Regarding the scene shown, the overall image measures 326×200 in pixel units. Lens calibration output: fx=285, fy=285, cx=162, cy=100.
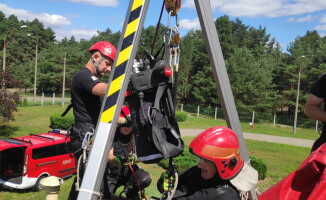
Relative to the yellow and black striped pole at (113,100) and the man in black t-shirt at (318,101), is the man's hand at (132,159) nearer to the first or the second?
the yellow and black striped pole at (113,100)

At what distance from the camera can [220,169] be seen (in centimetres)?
234

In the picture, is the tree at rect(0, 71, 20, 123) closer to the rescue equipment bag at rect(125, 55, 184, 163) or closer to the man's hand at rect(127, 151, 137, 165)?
the man's hand at rect(127, 151, 137, 165)

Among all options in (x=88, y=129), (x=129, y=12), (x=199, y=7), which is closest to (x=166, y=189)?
(x=88, y=129)

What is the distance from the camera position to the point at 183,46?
167ft

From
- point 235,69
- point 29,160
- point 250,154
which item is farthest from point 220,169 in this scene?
point 235,69

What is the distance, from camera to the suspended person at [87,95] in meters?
3.13

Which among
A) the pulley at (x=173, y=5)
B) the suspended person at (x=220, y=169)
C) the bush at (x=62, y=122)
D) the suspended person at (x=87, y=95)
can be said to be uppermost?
the pulley at (x=173, y=5)

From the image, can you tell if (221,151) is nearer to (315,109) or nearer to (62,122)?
(315,109)

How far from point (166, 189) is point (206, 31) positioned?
1.51 meters

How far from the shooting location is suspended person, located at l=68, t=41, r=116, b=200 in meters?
3.13

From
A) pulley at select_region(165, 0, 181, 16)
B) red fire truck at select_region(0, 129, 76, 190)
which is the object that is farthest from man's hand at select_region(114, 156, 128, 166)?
red fire truck at select_region(0, 129, 76, 190)

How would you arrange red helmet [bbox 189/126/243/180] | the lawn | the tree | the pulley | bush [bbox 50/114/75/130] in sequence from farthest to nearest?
bush [bbox 50/114/75/130] → the tree → the lawn → the pulley → red helmet [bbox 189/126/243/180]

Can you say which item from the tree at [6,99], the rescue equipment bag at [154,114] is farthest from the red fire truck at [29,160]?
the rescue equipment bag at [154,114]

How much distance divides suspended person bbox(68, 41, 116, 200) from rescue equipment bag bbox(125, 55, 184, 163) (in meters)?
0.76
